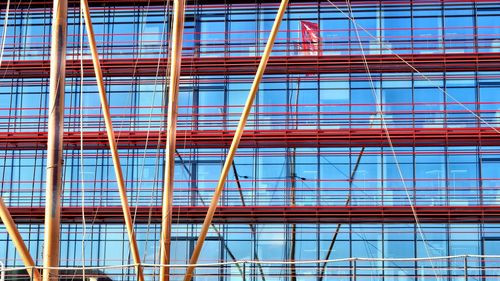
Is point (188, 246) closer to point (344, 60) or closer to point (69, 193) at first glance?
point (69, 193)

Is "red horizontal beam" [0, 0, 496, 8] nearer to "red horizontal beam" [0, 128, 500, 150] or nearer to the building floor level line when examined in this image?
the building floor level line

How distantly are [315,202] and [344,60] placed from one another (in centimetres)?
517

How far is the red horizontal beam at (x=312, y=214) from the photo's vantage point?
3441 cm

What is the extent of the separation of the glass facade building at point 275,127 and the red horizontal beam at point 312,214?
0.24 meters

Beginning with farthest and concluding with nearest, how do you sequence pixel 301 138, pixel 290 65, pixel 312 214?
pixel 290 65
pixel 301 138
pixel 312 214

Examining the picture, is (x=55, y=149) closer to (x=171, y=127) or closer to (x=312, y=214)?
(x=171, y=127)

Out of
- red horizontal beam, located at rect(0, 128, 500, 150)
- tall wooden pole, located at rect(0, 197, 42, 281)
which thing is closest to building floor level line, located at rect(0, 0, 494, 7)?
red horizontal beam, located at rect(0, 128, 500, 150)

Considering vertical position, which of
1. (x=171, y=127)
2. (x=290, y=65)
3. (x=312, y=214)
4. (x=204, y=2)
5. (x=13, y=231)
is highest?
(x=204, y=2)

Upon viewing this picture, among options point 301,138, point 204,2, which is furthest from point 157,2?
point 301,138

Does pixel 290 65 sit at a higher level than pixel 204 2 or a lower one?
lower

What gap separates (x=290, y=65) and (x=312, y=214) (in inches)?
191

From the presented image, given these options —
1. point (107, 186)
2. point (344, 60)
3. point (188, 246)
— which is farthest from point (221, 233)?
point (344, 60)

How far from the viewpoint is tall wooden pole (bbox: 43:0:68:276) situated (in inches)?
834

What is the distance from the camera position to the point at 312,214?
34.8 m
